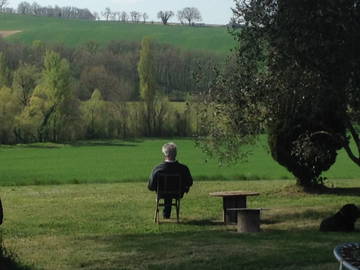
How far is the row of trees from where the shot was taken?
1157 centimetres

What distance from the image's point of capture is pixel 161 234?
468 inches

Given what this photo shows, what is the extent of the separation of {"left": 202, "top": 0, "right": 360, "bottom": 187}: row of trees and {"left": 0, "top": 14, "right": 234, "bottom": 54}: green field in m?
91.4

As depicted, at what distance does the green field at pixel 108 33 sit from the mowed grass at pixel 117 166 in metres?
42.0

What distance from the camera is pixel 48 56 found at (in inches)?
3310

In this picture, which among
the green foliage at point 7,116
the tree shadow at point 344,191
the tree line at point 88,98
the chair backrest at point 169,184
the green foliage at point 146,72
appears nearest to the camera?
the chair backrest at point 169,184

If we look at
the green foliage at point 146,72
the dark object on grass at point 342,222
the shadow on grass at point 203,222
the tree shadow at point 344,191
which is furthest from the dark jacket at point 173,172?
the green foliage at point 146,72

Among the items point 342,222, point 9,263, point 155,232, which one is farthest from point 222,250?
point 155,232

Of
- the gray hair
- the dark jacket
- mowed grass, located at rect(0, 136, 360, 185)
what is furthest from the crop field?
mowed grass, located at rect(0, 136, 360, 185)

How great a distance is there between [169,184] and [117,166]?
101 feet

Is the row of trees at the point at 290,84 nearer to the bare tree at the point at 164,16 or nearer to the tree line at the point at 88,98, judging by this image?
the tree line at the point at 88,98

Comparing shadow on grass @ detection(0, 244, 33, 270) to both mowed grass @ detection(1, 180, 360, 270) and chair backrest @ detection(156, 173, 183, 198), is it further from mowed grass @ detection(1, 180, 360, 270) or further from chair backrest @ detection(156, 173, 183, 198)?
chair backrest @ detection(156, 173, 183, 198)

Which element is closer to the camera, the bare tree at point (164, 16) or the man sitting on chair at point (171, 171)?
the man sitting on chair at point (171, 171)

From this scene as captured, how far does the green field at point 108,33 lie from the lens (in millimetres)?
116619

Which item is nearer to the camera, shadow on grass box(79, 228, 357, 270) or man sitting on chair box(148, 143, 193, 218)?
shadow on grass box(79, 228, 357, 270)
